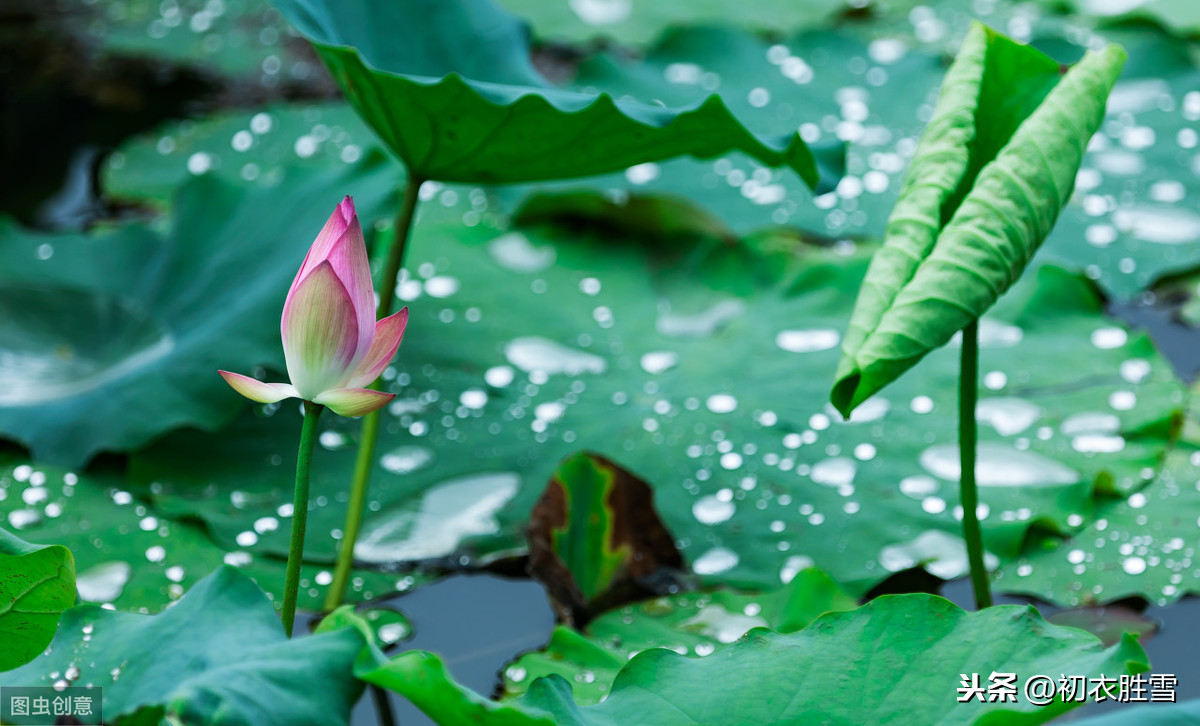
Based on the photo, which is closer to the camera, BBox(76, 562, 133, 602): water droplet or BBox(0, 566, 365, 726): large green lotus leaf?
BBox(0, 566, 365, 726): large green lotus leaf

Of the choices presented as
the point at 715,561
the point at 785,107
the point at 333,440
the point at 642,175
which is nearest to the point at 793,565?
the point at 715,561

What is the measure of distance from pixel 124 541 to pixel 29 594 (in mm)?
463

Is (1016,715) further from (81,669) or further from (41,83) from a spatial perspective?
(41,83)

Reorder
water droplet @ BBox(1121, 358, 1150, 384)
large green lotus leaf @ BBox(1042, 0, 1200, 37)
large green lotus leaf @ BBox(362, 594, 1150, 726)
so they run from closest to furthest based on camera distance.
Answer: large green lotus leaf @ BBox(362, 594, 1150, 726), water droplet @ BBox(1121, 358, 1150, 384), large green lotus leaf @ BBox(1042, 0, 1200, 37)

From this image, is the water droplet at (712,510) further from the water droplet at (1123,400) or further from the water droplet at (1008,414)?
the water droplet at (1123,400)

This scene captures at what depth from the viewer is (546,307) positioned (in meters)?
1.65

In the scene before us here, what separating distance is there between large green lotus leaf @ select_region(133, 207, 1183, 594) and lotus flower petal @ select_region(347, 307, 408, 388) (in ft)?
1.79

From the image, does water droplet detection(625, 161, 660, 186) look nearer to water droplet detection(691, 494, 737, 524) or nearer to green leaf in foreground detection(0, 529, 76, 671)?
water droplet detection(691, 494, 737, 524)

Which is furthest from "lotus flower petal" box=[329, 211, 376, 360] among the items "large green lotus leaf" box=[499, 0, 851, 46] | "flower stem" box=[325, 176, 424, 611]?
"large green lotus leaf" box=[499, 0, 851, 46]

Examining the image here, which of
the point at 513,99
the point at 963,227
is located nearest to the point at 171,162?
the point at 513,99

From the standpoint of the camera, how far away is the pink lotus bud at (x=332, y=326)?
2.29ft

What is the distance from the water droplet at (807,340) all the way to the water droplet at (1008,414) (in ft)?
0.77

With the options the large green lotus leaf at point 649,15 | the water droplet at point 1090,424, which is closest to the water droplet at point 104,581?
the water droplet at point 1090,424

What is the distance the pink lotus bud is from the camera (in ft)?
2.29
